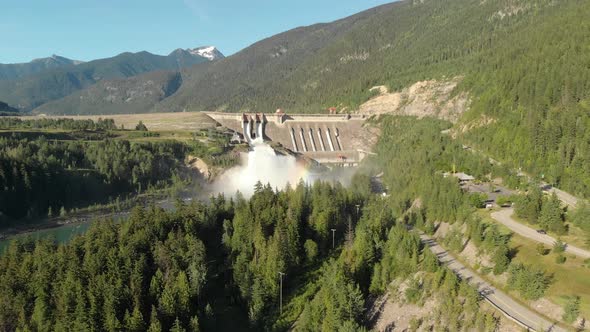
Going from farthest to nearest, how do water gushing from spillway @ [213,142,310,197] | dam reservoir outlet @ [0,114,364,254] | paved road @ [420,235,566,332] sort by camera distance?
1. water gushing from spillway @ [213,142,310,197]
2. dam reservoir outlet @ [0,114,364,254]
3. paved road @ [420,235,566,332]

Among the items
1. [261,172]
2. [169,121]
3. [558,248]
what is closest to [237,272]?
[558,248]

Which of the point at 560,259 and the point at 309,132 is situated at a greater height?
the point at 309,132

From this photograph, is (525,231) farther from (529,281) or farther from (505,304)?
(505,304)

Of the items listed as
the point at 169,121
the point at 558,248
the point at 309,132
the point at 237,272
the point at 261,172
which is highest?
the point at 169,121

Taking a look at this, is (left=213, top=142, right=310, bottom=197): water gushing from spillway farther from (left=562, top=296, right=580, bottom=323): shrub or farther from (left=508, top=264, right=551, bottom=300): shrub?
(left=562, top=296, right=580, bottom=323): shrub

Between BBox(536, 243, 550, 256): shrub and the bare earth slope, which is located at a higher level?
the bare earth slope

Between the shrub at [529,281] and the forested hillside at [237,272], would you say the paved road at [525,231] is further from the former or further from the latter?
the shrub at [529,281]

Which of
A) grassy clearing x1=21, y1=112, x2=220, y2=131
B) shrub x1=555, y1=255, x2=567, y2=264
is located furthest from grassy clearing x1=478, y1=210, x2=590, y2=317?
grassy clearing x1=21, y1=112, x2=220, y2=131

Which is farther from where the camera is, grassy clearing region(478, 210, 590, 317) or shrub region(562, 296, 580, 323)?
grassy clearing region(478, 210, 590, 317)
